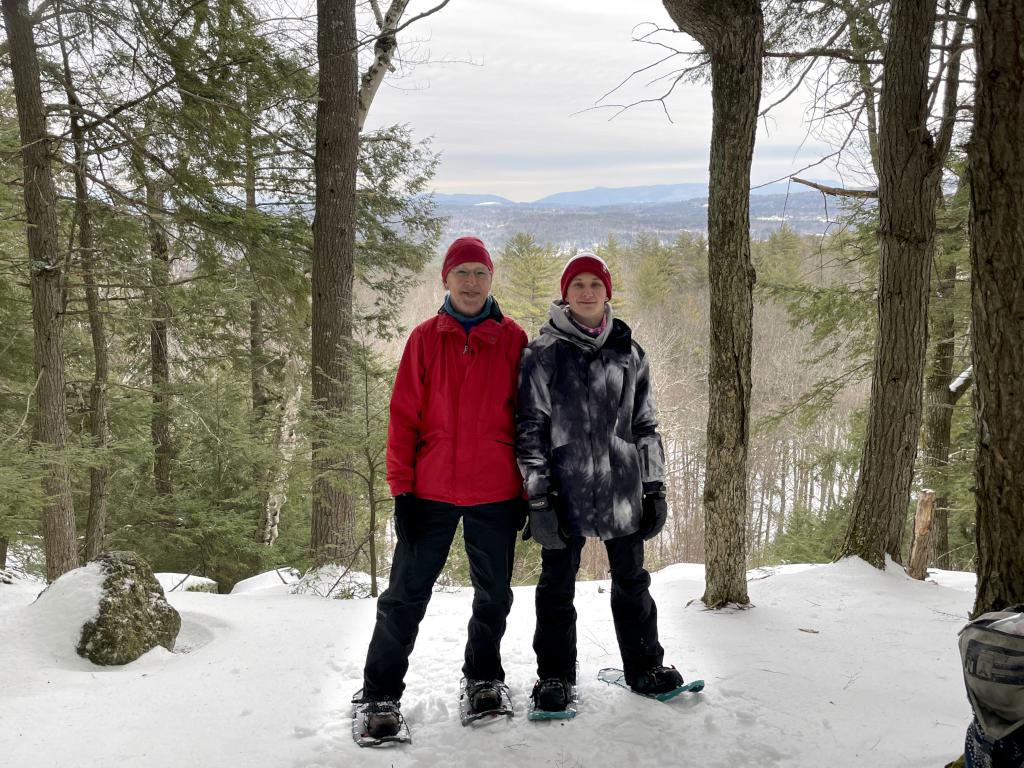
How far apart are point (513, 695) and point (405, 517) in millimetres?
1065

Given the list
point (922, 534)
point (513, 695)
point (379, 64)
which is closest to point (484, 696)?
point (513, 695)

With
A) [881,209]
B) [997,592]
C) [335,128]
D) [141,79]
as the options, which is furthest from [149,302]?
[997,592]

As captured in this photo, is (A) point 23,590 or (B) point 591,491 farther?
(A) point 23,590

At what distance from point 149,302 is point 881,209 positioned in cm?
862

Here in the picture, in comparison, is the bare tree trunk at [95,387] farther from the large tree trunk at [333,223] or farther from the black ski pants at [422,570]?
the black ski pants at [422,570]

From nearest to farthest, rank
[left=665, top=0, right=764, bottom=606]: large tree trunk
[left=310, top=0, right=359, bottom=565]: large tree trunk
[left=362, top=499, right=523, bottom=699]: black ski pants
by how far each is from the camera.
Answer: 1. [left=362, top=499, right=523, bottom=699]: black ski pants
2. [left=665, top=0, right=764, bottom=606]: large tree trunk
3. [left=310, top=0, right=359, bottom=565]: large tree trunk

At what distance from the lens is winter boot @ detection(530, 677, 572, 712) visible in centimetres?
284

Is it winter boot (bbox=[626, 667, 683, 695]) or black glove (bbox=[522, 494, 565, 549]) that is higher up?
black glove (bbox=[522, 494, 565, 549])

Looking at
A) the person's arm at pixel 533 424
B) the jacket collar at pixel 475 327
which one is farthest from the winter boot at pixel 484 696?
the jacket collar at pixel 475 327

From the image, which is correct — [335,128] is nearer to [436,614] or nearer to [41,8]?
[41,8]

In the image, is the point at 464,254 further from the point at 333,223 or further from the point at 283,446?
the point at 283,446

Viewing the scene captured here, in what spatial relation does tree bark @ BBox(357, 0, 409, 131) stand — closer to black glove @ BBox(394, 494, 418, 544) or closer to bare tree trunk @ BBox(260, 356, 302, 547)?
bare tree trunk @ BBox(260, 356, 302, 547)

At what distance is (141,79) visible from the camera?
645 centimetres

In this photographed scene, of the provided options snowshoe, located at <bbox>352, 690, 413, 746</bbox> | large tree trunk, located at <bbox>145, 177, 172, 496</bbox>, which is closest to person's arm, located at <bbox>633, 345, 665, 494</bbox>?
snowshoe, located at <bbox>352, 690, 413, 746</bbox>
